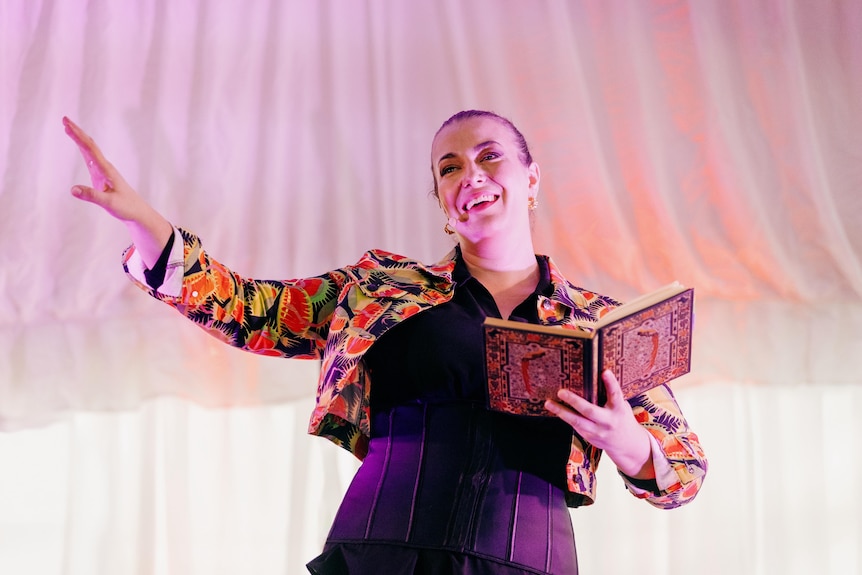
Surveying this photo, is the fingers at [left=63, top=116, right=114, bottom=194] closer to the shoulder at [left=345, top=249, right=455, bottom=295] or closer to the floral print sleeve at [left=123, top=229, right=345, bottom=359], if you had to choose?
the floral print sleeve at [left=123, top=229, right=345, bottom=359]

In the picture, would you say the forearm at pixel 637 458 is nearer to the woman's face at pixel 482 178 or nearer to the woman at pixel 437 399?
the woman at pixel 437 399

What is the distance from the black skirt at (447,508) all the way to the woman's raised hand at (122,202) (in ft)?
1.60

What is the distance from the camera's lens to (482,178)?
1903 mm

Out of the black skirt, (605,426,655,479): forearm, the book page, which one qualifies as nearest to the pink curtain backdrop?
the black skirt

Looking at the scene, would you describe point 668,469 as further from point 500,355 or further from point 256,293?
point 256,293

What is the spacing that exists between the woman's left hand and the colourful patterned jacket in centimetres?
8

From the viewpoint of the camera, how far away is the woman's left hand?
1466mm

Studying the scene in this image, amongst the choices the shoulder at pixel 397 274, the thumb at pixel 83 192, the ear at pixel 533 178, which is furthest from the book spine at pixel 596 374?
the thumb at pixel 83 192

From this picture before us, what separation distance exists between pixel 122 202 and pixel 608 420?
0.81 metres

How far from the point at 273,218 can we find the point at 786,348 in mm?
1293

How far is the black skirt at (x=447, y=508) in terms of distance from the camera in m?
1.53

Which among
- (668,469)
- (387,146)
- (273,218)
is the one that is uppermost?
(387,146)

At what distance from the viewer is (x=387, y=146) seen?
2293 millimetres

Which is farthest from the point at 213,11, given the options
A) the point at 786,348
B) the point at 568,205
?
the point at 786,348
